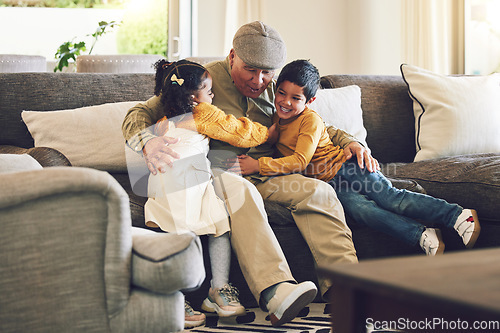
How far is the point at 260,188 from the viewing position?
1967 mm

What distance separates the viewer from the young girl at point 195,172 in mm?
1718

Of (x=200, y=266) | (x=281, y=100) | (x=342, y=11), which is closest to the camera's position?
(x=200, y=266)

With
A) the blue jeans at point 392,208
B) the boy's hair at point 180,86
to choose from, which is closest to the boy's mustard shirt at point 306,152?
the blue jeans at point 392,208

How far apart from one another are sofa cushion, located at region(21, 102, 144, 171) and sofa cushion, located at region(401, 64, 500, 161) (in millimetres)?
1353

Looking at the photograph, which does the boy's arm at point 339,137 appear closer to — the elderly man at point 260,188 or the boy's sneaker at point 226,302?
the elderly man at point 260,188

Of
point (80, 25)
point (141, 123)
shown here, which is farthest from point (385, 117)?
point (80, 25)

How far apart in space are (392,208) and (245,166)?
54 centimetres

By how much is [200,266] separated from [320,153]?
104 cm

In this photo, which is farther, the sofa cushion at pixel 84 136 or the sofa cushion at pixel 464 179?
the sofa cushion at pixel 84 136

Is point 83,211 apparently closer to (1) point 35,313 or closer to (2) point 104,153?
(1) point 35,313

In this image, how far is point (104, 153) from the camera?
212cm

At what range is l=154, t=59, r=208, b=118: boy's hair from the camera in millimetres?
1876

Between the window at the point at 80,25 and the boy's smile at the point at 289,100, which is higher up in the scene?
the window at the point at 80,25

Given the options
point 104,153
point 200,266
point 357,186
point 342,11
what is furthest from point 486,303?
point 342,11
